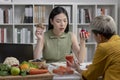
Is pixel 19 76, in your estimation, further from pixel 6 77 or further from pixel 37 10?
pixel 37 10

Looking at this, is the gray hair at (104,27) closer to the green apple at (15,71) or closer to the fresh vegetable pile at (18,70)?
the fresh vegetable pile at (18,70)

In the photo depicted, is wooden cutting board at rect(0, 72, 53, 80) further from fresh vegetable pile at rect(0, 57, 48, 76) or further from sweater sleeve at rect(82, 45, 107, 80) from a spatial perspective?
sweater sleeve at rect(82, 45, 107, 80)

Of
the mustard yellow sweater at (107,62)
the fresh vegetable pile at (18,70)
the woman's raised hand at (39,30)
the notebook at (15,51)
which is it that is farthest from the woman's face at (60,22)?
the mustard yellow sweater at (107,62)

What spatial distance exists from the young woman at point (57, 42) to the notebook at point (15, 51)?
0.86ft

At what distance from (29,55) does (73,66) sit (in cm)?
55

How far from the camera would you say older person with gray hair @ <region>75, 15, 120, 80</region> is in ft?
5.89

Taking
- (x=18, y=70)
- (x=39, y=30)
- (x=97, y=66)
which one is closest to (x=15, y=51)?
(x=39, y=30)

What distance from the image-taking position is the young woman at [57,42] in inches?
109

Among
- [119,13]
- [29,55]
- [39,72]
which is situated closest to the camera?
[39,72]

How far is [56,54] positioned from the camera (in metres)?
2.81

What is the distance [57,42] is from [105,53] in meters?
1.14

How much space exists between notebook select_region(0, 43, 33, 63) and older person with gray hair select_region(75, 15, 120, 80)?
685mm

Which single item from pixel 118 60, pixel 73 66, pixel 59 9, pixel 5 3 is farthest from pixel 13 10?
pixel 118 60

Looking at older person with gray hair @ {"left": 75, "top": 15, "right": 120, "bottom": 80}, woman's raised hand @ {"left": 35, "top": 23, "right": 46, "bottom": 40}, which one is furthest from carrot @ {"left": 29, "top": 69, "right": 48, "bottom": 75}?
woman's raised hand @ {"left": 35, "top": 23, "right": 46, "bottom": 40}
